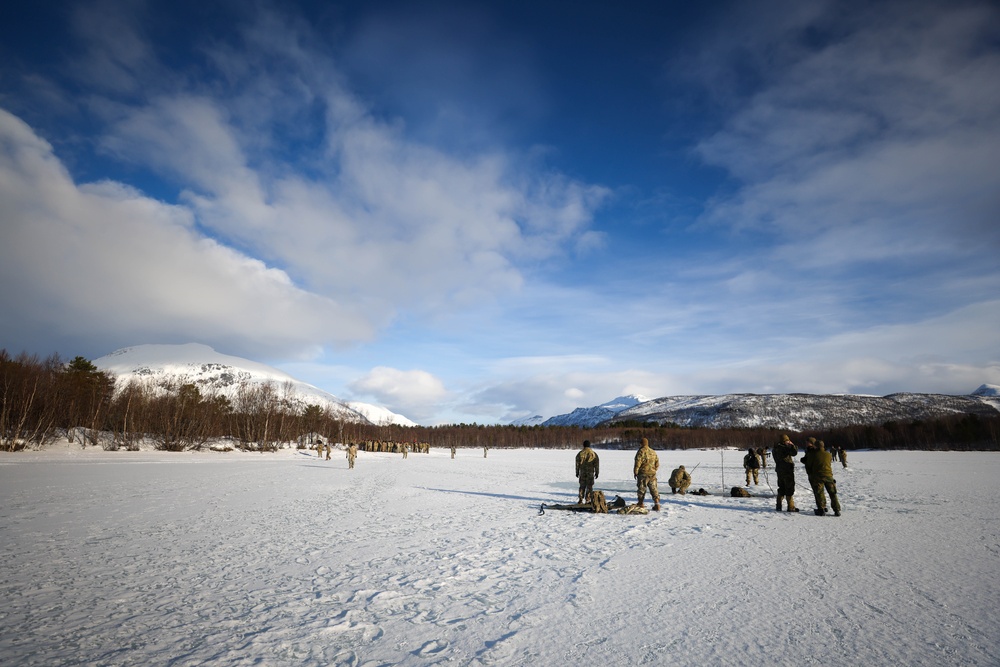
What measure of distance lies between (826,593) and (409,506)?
11605 mm

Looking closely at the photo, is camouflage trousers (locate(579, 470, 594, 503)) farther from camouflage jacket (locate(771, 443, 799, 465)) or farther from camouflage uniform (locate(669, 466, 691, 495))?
camouflage uniform (locate(669, 466, 691, 495))

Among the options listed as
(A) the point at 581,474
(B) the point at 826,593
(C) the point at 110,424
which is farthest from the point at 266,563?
(C) the point at 110,424

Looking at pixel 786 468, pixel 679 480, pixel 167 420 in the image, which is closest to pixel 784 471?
pixel 786 468

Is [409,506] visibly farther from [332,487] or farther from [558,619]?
[558,619]

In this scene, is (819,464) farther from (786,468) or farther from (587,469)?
(587,469)

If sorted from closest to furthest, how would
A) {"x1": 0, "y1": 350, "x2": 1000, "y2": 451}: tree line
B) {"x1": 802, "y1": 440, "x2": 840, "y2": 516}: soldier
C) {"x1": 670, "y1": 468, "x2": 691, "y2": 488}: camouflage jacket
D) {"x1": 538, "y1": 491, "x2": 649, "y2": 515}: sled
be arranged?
{"x1": 802, "y1": 440, "x2": 840, "y2": 516}: soldier → {"x1": 538, "y1": 491, "x2": 649, "y2": 515}: sled → {"x1": 670, "y1": 468, "x2": 691, "y2": 488}: camouflage jacket → {"x1": 0, "y1": 350, "x2": 1000, "y2": 451}: tree line

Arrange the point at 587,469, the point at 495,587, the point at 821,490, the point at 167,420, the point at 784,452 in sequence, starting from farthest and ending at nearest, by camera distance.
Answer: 1. the point at 167,420
2. the point at 587,469
3. the point at 784,452
4. the point at 821,490
5. the point at 495,587

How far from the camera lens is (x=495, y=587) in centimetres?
682

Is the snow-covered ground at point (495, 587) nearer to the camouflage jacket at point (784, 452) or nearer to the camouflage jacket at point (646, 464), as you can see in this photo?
the camouflage jacket at point (646, 464)

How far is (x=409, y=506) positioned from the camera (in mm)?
15133

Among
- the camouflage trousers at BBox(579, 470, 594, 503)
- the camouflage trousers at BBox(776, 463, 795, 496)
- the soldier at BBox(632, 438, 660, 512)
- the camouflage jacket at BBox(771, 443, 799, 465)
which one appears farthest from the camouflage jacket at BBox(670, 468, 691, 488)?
the camouflage trousers at BBox(579, 470, 594, 503)

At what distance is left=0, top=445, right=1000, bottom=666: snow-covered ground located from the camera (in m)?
4.75

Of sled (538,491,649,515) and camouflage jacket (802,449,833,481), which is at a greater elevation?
camouflage jacket (802,449,833,481)

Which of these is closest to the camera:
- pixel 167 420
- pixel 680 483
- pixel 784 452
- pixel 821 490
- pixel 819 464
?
pixel 819 464
